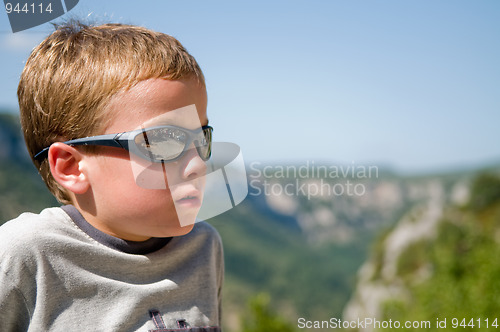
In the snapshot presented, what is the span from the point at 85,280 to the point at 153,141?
1.27 ft

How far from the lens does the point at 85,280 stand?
1155mm

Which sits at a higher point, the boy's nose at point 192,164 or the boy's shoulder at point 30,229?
the boy's nose at point 192,164

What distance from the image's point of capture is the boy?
1123mm

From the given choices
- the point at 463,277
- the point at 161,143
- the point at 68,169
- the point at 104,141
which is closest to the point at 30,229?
the point at 68,169

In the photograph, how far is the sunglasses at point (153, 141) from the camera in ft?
3.68

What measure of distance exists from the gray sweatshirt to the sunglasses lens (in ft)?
0.87

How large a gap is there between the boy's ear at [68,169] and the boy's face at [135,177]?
0.07ft

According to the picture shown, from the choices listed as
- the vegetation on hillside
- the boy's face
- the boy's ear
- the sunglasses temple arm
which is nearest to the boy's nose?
the boy's face

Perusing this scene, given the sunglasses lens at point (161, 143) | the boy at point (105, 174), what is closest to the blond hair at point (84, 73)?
the boy at point (105, 174)

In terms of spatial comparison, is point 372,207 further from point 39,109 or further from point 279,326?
point 39,109

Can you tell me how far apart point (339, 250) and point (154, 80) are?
450ft

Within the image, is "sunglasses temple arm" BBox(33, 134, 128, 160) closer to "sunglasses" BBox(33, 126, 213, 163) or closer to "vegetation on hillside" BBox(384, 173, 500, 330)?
"sunglasses" BBox(33, 126, 213, 163)

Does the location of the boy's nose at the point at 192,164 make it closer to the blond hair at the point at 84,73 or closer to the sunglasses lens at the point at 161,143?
the sunglasses lens at the point at 161,143

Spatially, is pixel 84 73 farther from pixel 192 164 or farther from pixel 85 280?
pixel 85 280
